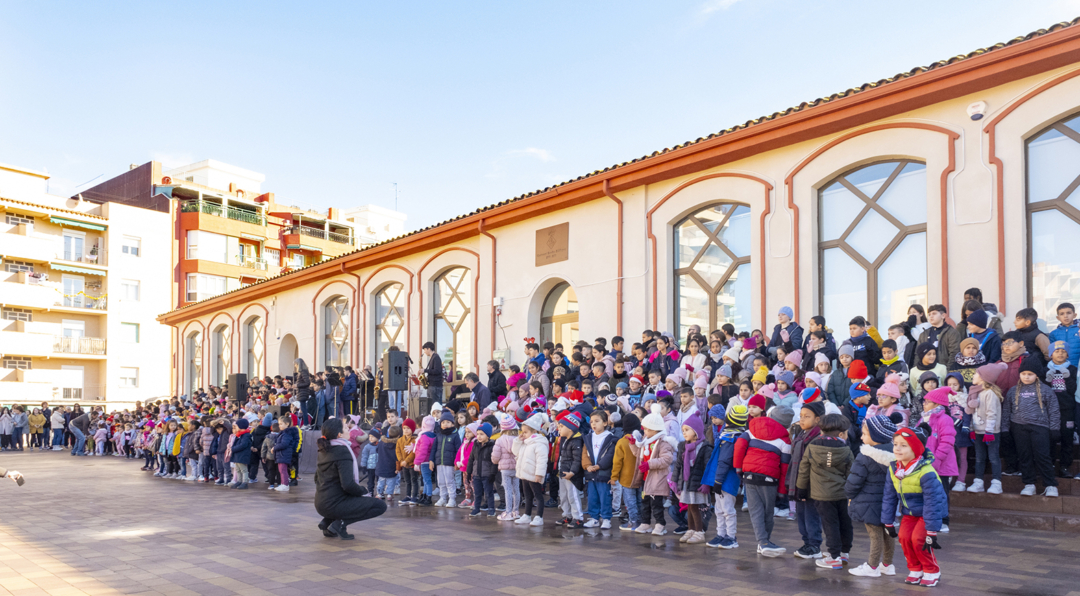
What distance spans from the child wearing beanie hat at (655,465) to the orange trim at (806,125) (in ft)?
20.0

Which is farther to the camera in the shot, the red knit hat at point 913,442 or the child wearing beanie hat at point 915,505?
the red knit hat at point 913,442

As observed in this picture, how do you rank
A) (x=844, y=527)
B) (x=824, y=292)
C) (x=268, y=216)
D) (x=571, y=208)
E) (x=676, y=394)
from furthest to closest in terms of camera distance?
(x=268, y=216) → (x=571, y=208) → (x=824, y=292) → (x=676, y=394) → (x=844, y=527)

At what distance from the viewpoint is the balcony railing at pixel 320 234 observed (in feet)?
186

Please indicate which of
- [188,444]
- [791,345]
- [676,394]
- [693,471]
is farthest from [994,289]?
[188,444]

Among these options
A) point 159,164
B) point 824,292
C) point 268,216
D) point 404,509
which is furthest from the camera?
point 268,216

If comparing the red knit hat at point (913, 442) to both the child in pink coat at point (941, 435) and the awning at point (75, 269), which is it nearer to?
the child in pink coat at point (941, 435)

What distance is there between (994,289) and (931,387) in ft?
10.1

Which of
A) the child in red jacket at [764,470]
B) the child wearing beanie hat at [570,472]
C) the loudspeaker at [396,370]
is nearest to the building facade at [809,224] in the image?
the loudspeaker at [396,370]

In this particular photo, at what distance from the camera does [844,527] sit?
7910 millimetres

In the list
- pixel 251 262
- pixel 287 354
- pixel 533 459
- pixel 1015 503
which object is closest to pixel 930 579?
pixel 1015 503

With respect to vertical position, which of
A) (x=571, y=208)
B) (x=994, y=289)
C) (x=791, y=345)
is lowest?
(x=791, y=345)

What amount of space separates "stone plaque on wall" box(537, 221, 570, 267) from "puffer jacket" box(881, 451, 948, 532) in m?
11.9

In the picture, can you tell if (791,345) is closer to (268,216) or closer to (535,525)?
(535,525)

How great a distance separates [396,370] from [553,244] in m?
4.59
